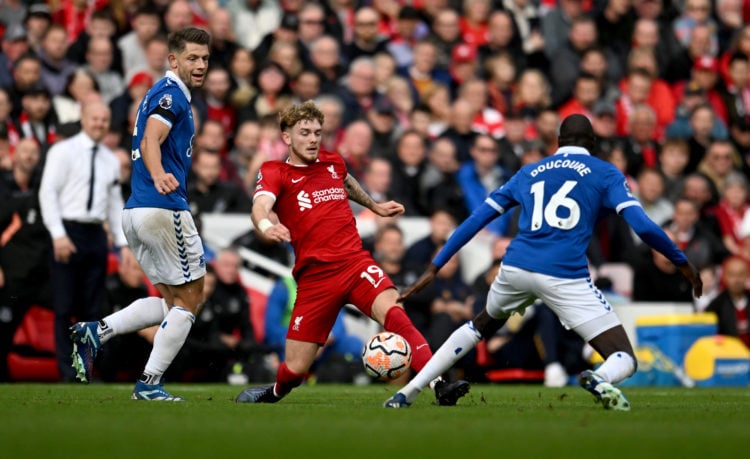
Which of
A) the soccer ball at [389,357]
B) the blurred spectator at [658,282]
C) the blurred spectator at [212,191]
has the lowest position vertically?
the blurred spectator at [658,282]

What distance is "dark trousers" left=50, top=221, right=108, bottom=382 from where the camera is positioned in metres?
14.0

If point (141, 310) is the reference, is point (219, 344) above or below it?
below

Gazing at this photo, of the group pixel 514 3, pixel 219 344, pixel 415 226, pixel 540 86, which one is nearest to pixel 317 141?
pixel 219 344

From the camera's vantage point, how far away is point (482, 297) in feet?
52.6

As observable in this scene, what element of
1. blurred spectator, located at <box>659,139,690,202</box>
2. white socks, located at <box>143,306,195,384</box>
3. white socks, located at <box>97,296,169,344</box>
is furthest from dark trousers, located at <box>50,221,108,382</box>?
blurred spectator, located at <box>659,139,690,202</box>

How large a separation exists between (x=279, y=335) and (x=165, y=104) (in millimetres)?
6224

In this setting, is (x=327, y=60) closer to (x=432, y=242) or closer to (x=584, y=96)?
(x=432, y=242)

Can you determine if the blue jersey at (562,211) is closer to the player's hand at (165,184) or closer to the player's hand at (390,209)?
the player's hand at (390,209)

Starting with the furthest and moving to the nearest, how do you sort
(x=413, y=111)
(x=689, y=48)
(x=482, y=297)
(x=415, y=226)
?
1. (x=689, y=48)
2. (x=413, y=111)
3. (x=415, y=226)
4. (x=482, y=297)

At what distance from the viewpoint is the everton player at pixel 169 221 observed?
1022 cm

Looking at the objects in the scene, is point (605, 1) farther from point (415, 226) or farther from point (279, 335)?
point (279, 335)

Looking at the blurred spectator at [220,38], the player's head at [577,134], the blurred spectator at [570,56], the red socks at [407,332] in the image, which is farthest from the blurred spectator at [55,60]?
Result: the player's head at [577,134]

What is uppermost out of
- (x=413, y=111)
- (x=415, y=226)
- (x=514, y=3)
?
(x=514, y=3)

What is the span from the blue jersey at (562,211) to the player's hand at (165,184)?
190 centimetres
